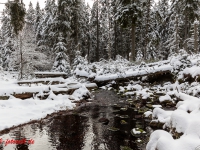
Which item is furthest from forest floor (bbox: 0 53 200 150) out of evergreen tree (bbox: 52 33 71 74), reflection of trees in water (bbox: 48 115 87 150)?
evergreen tree (bbox: 52 33 71 74)

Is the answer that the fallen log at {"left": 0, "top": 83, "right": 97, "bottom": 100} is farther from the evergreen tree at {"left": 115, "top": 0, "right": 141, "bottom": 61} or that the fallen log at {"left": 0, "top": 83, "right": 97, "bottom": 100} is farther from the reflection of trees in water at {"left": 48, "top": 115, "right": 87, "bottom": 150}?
the evergreen tree at {"left": 115, "top": 0, "right": 141, "bottom": 61}

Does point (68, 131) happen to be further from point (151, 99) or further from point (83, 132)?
point (151, 99)

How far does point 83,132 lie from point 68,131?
1.83 feet

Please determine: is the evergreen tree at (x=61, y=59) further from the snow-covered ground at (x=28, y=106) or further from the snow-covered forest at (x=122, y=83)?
the snow-covered ground at (x=28, y=106)

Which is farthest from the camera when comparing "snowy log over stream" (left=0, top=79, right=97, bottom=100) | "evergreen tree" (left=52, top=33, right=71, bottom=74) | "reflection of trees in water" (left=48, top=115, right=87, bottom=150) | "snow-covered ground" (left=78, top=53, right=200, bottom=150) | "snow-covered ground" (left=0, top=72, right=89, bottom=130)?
"evergreen tree" (left=52, top=33, right=71, bottom=74)

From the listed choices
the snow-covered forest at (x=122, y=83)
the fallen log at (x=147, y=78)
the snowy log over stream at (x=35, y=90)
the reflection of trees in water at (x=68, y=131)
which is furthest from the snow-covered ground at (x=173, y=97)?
the snowy log over stream at (x=35, y=90)

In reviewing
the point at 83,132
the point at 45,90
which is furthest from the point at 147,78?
the point at 83,132

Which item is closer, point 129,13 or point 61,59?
point 129,13

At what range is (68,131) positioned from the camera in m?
7.26

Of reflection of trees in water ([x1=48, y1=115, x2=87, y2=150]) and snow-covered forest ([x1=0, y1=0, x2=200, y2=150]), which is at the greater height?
snow-covered forest ([x1=0, y1=0, x2=200, y2=150])

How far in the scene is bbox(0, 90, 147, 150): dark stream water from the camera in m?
6.00

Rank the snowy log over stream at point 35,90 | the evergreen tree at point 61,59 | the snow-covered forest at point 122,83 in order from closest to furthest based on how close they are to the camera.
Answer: the snow-covered forest at point 122,83, the snowy log over stream at point 35,90, the evergreen tree at point 61,59

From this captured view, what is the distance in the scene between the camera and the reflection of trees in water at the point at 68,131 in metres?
6.10

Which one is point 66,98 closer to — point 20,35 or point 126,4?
point 20,35
